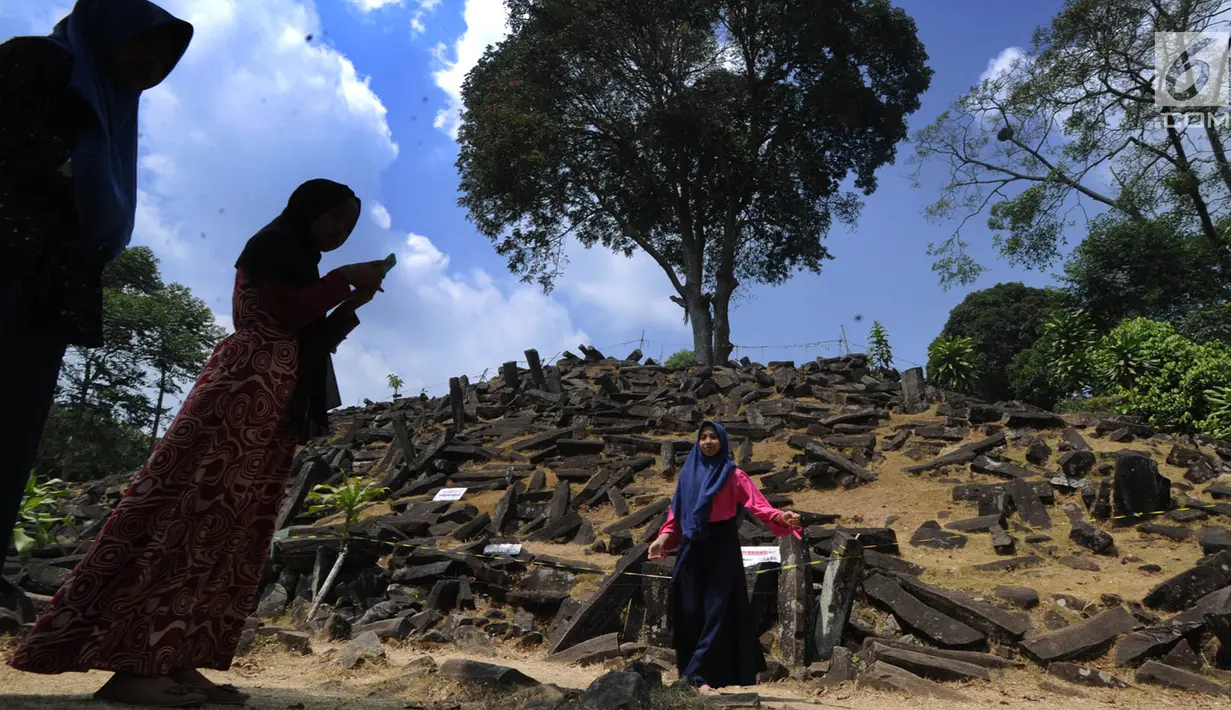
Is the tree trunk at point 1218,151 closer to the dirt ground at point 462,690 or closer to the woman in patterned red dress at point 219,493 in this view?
the dirt ground at point 462,690

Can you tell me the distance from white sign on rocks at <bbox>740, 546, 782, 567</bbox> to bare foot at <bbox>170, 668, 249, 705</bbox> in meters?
4.89

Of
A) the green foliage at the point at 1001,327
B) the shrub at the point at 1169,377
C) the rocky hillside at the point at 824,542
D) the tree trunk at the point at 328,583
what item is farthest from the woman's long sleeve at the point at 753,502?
the green foliage at the point at 1001,327

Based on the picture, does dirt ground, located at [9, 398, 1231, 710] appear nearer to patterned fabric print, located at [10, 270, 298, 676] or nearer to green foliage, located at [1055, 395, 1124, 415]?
patterned fabric print, located at [10, 270, 298, 676]

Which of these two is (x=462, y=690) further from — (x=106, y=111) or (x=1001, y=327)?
(x=1001, y=327)

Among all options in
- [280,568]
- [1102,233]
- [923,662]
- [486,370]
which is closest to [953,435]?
[923,662]

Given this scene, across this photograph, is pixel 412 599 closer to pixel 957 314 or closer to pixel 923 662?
pixel 923 662

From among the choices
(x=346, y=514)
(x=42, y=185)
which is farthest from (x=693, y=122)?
(x=42, y=185)

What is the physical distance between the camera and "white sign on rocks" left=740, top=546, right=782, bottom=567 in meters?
6.90

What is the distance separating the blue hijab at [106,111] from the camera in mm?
2361

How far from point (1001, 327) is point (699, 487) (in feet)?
97.6

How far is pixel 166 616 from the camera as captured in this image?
2.73 m

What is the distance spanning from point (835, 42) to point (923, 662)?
76.9ft

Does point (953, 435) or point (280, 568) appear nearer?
point (280, 568)

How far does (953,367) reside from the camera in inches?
839
